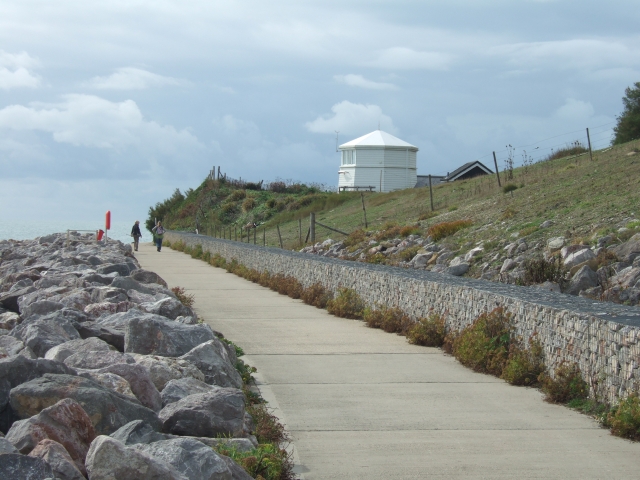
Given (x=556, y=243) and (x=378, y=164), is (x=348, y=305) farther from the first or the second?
(x=378, y=164)

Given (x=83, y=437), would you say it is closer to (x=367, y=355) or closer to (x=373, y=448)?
(x=373, y=448)

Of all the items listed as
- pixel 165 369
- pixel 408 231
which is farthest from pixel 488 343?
pixel 408 231

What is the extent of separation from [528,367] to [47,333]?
16.3ft

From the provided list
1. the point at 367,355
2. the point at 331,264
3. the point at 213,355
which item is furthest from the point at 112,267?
the point at 213,355

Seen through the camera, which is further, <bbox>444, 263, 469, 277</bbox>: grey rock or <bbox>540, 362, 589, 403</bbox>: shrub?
<bbox>444, 263, 469, 277</bbox>: grey rock

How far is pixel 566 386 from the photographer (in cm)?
822

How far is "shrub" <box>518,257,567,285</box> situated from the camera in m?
15.5

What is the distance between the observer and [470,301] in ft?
35.7

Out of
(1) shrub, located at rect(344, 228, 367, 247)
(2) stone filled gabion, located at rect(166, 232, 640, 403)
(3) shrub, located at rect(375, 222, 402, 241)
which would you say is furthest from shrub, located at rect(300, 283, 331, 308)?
(1) shrub, located at rect(344, 228, 367, 247)

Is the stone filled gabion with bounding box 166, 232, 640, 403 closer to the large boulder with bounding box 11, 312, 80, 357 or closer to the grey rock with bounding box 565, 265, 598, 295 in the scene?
the grey rock with bounding box 565, 265, 598, 295

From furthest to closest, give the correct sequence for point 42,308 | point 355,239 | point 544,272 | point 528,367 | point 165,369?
point 355,239 → point 544,272 → point 42,308 → point 528,367 → point 165,369

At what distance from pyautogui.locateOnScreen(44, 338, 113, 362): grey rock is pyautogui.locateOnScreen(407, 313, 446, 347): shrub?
5410 mm

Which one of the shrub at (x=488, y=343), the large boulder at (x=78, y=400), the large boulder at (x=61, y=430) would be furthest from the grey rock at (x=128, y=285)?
the large boulder at (x=61, y=430)

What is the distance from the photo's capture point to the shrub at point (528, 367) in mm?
8969
